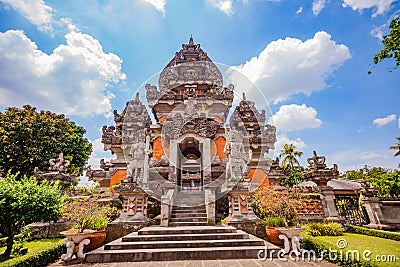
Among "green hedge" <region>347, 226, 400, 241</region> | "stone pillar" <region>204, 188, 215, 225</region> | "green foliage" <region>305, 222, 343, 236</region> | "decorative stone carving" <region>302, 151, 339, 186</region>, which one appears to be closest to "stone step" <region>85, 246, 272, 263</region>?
"stone pillar" <region>204, 188, 215, 225</region>

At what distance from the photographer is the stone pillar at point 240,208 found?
7732mm

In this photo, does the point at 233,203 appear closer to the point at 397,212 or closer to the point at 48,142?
the point at 397,212

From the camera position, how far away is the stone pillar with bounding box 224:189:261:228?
7.73 m

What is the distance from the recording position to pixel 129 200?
8148mm

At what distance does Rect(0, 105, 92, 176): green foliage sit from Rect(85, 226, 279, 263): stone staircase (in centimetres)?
1807

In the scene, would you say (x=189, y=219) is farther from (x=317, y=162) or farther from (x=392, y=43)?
(x=392, y=43)

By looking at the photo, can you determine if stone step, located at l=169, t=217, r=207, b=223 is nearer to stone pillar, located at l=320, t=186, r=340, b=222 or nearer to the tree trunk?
the tree trunk

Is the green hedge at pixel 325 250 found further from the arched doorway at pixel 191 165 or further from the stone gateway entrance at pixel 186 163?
the arched doorway at pixel 191 165

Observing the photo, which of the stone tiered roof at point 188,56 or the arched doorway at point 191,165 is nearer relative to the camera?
the arched doorway at point 191,165

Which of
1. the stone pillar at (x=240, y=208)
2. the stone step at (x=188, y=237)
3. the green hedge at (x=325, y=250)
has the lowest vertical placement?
the green hedge at (x=325, y=250)

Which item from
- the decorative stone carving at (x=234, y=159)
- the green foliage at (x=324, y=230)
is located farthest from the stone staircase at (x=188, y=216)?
the green foliage at (x=324, y=230)

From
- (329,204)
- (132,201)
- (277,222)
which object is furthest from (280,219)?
(132,201)

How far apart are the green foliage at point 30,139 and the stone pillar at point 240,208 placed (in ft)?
62.9

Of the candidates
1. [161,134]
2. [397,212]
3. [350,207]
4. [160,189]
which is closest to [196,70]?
[161,134]
